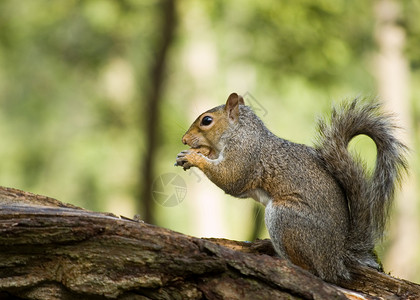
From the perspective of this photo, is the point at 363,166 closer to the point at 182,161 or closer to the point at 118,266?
the point at 182,161

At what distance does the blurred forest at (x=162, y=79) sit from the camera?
7.31 m

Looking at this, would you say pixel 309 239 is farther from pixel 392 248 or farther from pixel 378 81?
pixel 378 81

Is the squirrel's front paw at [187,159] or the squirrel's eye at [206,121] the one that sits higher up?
the squirrel's eye at [206,121]

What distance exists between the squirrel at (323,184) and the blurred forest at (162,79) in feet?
1.92

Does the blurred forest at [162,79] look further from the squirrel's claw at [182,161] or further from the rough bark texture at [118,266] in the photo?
the rough bark texture at [118,266]

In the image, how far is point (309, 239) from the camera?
2.79 m

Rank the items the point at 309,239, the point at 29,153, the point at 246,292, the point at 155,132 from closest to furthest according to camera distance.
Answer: the point at 246,292 → the point at 309,239 → the point at 155,132 → the point at 29,153

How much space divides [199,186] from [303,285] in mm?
6879

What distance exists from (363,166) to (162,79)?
314 centimetres

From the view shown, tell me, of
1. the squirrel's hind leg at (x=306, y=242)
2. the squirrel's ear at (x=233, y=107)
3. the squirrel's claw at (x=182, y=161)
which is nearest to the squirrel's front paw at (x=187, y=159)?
the squirrel's claw at (x=182, y=161)

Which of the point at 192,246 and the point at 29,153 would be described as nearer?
the point at 192,246

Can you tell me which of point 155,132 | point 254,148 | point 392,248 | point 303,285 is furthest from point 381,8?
point 303,285
